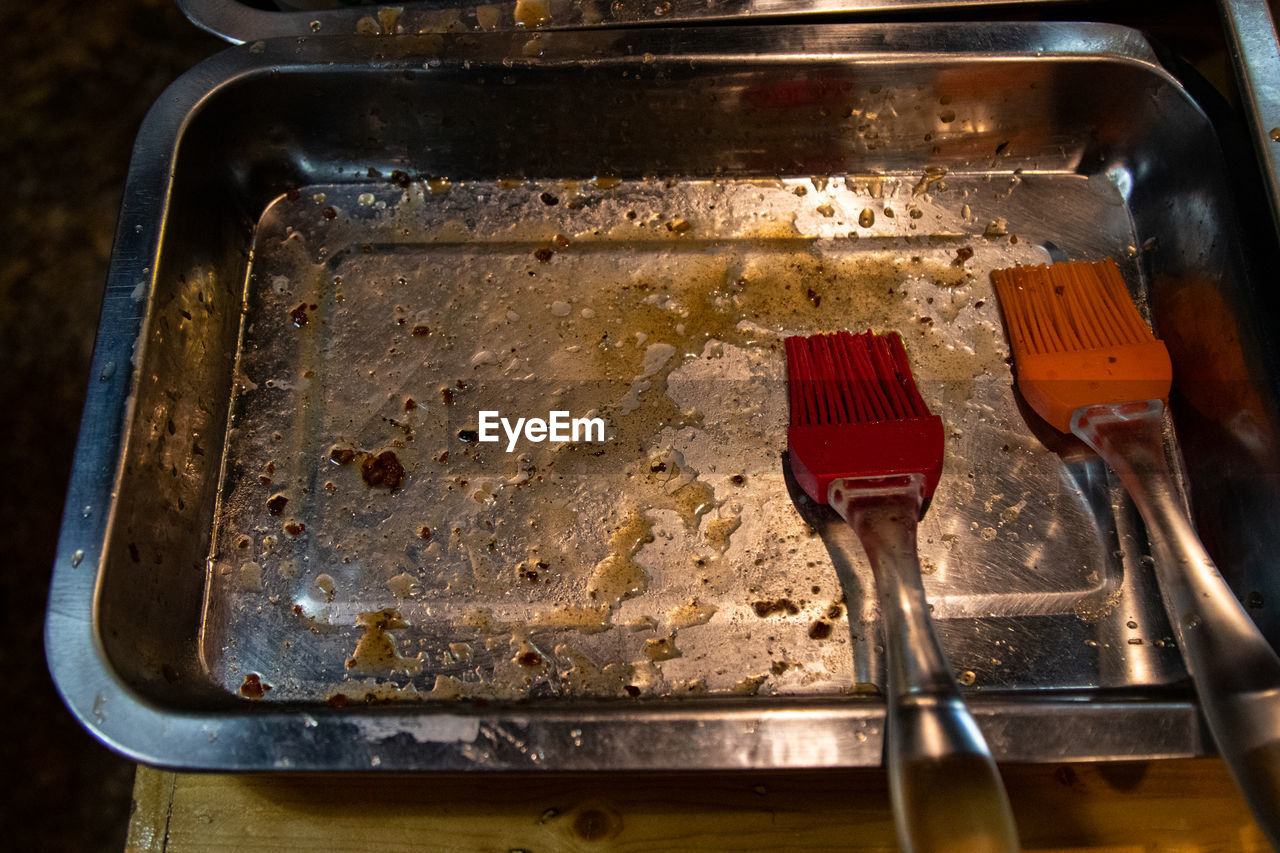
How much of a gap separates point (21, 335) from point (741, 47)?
1.19m

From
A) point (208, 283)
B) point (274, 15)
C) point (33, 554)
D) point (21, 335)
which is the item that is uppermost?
point (274, 15)

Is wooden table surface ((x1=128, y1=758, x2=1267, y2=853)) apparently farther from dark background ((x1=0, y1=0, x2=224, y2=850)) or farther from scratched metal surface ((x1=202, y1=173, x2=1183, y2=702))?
Result: dark background ((x1=0, y1=0, x2=224, y2=850))

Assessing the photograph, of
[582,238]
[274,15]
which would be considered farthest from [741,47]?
[274,15]

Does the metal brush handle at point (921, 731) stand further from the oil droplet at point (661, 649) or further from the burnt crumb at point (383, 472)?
the burnt crumb at point (383, 472)

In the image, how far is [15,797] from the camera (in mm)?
1114

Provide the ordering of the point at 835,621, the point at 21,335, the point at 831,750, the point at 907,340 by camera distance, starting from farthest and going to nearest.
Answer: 1. the point at 21,335
2. the point at 907,340
3. the point at 835,621
4. the point at 831,750

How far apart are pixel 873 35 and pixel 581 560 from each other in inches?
26.3

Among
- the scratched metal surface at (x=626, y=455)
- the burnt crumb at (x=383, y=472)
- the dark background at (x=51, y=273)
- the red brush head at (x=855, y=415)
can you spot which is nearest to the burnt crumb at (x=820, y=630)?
the scratched metal surface at (x=626, y=455)

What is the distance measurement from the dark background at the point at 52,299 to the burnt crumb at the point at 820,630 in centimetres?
97

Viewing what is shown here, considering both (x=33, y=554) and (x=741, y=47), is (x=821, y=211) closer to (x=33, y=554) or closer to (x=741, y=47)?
(x=741, y=47)

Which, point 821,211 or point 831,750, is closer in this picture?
point 831,750

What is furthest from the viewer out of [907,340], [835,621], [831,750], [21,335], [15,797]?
[21,335]

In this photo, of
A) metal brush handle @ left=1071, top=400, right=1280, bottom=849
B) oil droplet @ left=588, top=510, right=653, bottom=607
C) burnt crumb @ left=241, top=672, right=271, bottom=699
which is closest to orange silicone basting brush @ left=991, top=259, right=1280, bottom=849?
metal brush handle @ left=1071, top=400, right=1280, bottom=849

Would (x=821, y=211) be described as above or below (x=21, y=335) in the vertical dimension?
above
